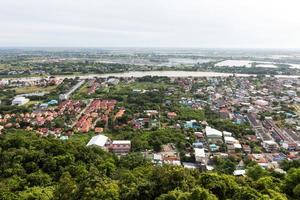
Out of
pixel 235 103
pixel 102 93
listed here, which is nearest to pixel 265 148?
pixel 235 103

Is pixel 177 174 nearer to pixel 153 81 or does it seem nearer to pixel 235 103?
pixel 235 103

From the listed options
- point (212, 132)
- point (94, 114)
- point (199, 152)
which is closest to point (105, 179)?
point (199, 152)

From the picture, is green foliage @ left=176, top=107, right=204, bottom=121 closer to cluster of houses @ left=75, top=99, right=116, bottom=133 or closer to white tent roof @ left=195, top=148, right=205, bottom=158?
cluster of houses @ left=75, top=99, right=116, bottom=133

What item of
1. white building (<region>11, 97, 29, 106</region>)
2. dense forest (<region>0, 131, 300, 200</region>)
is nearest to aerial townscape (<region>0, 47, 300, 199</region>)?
dense forest (<region>0, 131, 300, 200</region>)

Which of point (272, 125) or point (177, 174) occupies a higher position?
point (177, 174)

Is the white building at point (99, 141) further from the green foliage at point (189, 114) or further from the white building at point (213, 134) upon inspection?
the green foliage at point (189, 114)

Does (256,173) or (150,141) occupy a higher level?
(256,173)

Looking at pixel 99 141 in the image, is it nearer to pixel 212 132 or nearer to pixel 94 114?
pixel 94 114

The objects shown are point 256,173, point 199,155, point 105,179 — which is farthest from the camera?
point 199,155
